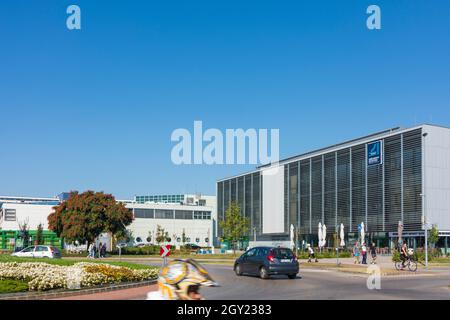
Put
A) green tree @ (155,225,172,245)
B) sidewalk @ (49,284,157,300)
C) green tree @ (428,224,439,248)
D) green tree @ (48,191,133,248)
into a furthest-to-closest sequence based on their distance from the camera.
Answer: green tree @ (155,225,172,245) < green tree @ (48,191,133,248) < green tree @ (428,224,439,248) < sidewalk @ (49,284,157,300)

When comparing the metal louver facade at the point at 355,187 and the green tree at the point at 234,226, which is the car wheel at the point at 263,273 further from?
the green tree at the point at 234,226

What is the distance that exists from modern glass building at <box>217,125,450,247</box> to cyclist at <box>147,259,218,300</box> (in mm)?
47673

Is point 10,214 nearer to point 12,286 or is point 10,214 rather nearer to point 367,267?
point 367,267

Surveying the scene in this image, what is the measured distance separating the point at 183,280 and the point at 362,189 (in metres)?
76.3

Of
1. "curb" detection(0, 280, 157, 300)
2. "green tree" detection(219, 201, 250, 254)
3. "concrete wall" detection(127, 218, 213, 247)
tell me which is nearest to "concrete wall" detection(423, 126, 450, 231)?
"green tree" detection(219, 201, 250, 254)

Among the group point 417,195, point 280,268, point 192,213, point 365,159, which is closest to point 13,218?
point 192,213

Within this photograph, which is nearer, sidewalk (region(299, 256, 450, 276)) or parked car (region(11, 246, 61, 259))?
sidewalk (region(299, 256, 450, 276))

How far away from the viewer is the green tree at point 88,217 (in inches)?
2798

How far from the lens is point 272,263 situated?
88.5 ft

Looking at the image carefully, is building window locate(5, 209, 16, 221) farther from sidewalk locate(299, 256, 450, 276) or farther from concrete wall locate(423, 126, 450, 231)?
sidewalk locate(299, 256, 450, 276)

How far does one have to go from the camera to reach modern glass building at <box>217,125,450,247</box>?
236ft

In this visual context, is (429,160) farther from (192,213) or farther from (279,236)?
(192,213)
